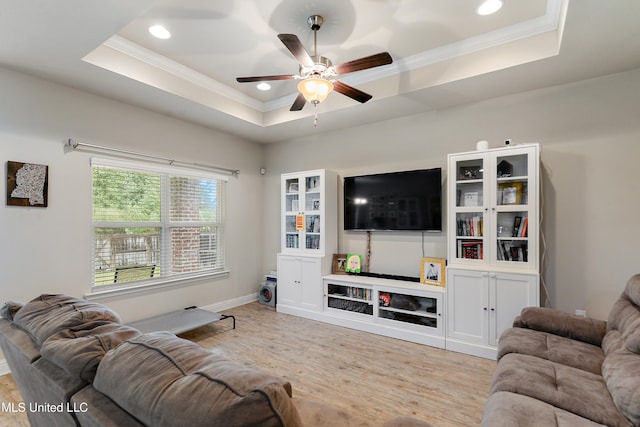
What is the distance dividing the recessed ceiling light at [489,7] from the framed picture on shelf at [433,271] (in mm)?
2448

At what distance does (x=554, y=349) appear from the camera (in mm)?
2074

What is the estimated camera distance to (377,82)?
3.53 meters

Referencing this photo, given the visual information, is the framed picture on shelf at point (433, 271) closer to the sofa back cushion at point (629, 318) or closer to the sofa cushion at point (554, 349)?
the sofa cushion at point (554, 349)

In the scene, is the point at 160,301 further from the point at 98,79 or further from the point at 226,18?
the point at 226,18

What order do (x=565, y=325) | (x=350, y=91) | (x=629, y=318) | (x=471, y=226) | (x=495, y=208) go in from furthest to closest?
1. (x=471, y=226)
2. (x=495, y=208)
3. (x=350, y=91)
4. (x=565, y=325)
5. (x=629, y=318)

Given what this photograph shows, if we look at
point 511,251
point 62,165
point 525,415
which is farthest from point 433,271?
point 62,165

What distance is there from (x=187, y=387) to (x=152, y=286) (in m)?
3.68

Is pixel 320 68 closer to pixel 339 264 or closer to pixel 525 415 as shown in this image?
pixel 525 415

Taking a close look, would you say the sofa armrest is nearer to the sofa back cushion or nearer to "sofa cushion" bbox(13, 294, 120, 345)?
the sofa back cushion

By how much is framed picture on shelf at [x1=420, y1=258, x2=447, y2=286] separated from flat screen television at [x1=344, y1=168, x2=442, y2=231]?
0.39 metres

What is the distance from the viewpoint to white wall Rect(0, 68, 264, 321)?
9.37 ft

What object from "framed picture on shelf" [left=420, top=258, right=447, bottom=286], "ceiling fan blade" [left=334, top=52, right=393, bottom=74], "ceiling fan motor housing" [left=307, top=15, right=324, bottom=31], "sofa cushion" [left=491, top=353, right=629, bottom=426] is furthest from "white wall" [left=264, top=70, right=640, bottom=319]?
"ceiling fan motor housing" [left=307, top=15, right=324, bottom=31]

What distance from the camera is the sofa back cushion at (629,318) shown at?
173cm

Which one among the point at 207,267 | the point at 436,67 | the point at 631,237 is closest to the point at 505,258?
the point at 631,237
